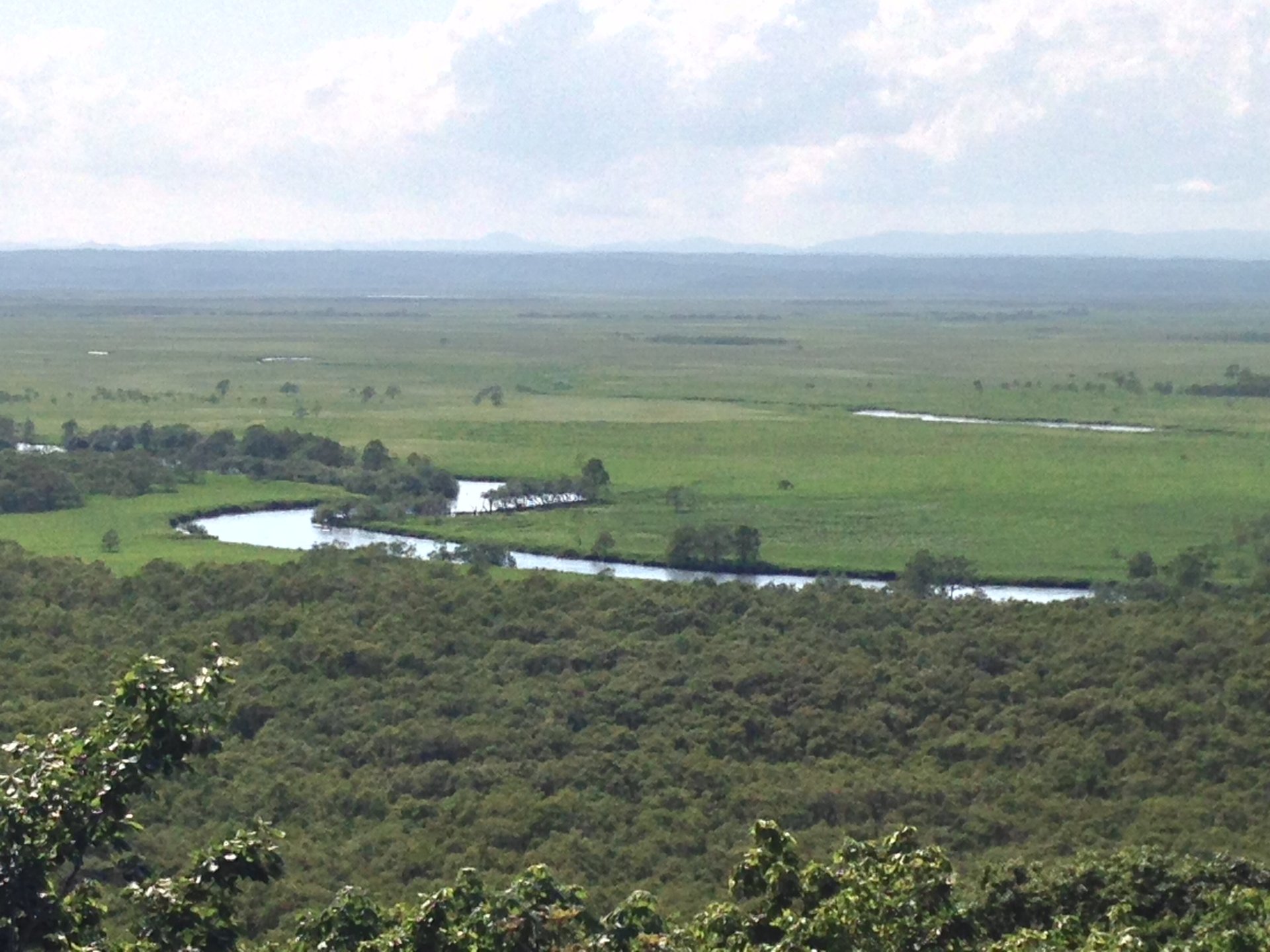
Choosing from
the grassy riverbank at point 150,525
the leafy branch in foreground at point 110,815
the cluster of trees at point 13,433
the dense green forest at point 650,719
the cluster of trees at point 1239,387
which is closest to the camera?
the leafy branch in foreground at point 110,815

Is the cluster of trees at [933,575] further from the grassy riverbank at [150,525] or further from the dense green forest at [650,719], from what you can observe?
the grassy riverbank at [150,525]

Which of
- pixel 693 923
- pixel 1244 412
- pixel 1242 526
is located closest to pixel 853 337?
pixel 1244 412

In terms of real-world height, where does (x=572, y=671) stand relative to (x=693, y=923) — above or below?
below

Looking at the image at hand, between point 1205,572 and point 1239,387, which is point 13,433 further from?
point 1239,387

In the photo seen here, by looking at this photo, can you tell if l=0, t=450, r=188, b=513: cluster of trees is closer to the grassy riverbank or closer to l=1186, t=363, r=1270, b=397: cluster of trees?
the grassy riverbank

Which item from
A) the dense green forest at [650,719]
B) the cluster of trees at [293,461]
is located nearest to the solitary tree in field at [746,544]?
the dense green forest at [650,719]

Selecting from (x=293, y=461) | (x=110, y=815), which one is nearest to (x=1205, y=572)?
(x=293, y=461)

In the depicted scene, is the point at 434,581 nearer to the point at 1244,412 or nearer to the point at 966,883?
the point at 966,883
